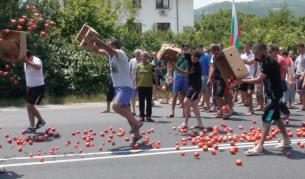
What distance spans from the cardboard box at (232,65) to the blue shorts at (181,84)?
5.21 feet

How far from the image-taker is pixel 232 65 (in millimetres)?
→ 9922

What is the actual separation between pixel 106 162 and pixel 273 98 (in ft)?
9.64

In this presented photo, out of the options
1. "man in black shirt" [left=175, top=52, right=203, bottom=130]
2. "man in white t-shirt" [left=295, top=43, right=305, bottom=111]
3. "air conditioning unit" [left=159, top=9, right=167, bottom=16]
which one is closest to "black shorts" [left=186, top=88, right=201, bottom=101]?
"man in black shirt" [left=175, top=52, right=203, bottom=130]

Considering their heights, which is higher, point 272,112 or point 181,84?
point 181,84

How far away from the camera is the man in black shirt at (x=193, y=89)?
11.2m

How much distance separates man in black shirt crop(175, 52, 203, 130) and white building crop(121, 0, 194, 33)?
40904 mm

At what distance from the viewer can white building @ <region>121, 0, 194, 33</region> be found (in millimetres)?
53300

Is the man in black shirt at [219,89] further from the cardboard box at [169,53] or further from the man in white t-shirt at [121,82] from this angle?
the man in white t-shirt at [121,82]

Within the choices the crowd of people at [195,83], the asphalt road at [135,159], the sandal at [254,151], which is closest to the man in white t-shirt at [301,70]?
the crowd of people at [195,83]

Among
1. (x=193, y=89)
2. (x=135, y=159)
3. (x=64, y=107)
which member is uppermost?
(x=193, y=89)

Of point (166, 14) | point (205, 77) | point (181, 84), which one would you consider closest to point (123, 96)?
point (181, 84)

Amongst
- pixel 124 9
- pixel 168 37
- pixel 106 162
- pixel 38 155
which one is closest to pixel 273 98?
pixel 106 162

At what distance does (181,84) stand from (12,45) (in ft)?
16.6

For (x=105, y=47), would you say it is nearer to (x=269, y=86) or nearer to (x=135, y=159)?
(x=135, y=159)
